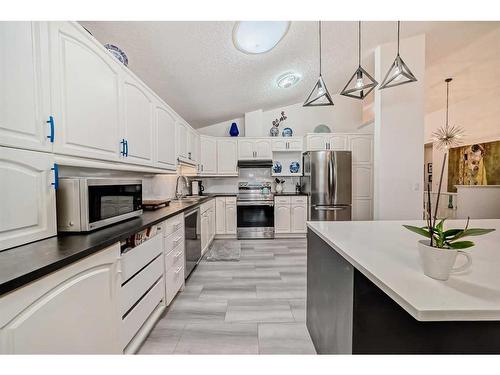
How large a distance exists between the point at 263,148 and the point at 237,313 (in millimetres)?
3525

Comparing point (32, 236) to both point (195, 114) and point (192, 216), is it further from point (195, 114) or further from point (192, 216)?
point (195, 114)

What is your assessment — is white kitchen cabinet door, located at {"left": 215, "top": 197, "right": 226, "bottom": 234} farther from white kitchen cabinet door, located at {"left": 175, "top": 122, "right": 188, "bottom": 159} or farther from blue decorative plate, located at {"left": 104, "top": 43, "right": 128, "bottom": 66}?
blue decorative plate, located at {"left": 104, "top": 43, "right": 128, "bottom": 66}

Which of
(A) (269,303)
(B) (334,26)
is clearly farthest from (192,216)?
(B) (334,26)

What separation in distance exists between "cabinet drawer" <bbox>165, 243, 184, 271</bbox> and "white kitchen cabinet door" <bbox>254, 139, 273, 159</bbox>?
2948 millimetres

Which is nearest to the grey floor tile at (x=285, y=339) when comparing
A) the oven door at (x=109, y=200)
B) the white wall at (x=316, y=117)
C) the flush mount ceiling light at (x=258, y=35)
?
the oven door at (x=109, y=200)

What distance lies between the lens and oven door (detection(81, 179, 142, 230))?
4.59ft

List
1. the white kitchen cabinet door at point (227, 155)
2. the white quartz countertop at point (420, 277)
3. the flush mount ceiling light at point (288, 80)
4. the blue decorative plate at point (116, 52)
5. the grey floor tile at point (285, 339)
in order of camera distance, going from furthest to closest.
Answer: the white kitchen cabinet door at point (227, 155) → the flush mount ceiling light at point (288, 80) → the blue decorative plate at point (116, 52) → the grey floor tile at point (285, 339) → the white quartz countertop at point (420, 277)

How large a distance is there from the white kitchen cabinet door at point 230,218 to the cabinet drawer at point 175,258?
2.22 metres

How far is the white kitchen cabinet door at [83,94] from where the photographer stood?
1.31 meters

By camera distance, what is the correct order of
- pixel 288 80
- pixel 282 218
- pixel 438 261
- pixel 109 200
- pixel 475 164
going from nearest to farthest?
pixel 438 261
pixel 109 200
pixel 288 80
pixel 282 218
pixel 475 164

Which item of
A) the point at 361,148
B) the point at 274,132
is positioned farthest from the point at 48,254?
the point at 361,148

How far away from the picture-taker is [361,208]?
4.79m

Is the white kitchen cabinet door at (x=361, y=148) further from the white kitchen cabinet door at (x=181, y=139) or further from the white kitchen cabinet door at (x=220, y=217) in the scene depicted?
the white kitchen cabinet door at (x=181, y=139)

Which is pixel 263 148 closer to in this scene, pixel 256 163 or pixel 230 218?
pixel 256 163
